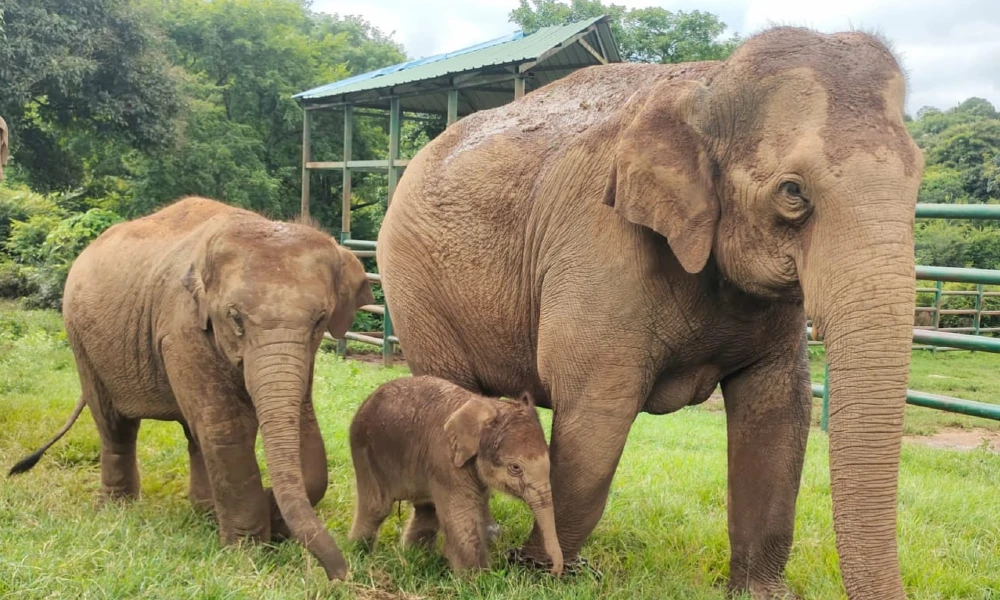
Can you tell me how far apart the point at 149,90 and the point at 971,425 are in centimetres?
1390

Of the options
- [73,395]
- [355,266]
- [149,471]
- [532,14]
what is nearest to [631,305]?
[355,266]

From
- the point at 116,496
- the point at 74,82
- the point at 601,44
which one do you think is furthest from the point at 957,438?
the point at 74,82

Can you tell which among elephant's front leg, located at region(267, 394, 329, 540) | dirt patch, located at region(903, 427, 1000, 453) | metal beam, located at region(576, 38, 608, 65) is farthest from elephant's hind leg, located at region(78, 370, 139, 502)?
metal beam, located at region(576, 38, 608, 65)

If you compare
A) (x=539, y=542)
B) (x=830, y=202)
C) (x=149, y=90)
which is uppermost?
(x=149, y=90)

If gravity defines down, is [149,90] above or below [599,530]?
above

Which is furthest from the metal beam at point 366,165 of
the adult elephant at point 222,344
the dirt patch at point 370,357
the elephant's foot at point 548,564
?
the elephant's foot at point 548,564

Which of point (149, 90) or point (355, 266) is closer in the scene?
point (355, 266)

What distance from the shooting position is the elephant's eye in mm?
3869

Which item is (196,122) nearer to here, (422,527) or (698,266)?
(422,527)

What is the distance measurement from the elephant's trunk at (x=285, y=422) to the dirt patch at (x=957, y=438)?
7.69 meters

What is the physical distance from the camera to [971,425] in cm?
1138

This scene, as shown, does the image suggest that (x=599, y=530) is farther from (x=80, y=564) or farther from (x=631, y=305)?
(x=80, y=564)

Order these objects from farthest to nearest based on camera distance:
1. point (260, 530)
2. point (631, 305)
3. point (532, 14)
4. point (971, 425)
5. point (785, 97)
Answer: point (532, 14)
point (971, 425)
point (260, 530)
point (631, 305)
point (785, 97)

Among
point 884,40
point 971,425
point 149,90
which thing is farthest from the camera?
point 149,90
